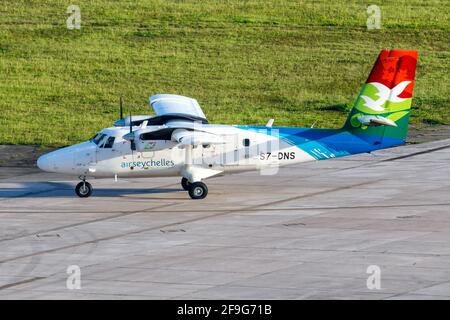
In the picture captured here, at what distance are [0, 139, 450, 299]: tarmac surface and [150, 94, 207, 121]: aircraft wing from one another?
112 inches

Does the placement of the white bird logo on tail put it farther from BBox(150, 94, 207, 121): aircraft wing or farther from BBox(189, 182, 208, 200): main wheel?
BBox(189, 182, 208, 200): main wheel

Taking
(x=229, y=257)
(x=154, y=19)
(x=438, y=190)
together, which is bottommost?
(x=229, y=257)

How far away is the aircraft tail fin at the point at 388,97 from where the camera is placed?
39344mm

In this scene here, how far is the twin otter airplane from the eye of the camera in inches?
1535

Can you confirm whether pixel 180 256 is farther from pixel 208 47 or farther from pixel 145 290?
pixel 208 47

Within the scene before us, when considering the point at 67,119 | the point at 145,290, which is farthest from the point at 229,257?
the point at 67,119

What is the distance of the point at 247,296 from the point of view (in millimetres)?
25047

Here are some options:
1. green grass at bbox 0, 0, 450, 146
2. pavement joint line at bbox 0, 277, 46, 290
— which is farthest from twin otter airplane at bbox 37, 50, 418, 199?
green grass at bbox 0, 0, 450, 146

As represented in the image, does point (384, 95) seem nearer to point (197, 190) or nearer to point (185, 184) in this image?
point (197, 190)

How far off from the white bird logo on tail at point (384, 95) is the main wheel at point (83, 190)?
1053 cm

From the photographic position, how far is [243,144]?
39.0 meters

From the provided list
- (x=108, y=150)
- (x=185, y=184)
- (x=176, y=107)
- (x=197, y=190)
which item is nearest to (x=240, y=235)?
(x=197, y=190)
